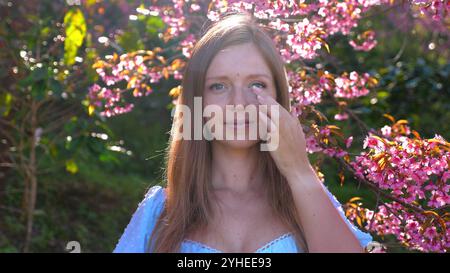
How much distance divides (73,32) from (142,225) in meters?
1.92

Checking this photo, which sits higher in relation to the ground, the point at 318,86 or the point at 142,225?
the point at 318,86

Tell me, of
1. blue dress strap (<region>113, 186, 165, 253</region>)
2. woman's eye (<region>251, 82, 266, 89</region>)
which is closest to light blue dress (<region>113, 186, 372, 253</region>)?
blue dress strap (<region>113, 186, 165, 253</region>)

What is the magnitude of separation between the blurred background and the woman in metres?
1.30

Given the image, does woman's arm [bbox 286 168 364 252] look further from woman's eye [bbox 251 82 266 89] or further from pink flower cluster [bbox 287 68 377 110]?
pink flower cluster [bbox 287 68 377 110]

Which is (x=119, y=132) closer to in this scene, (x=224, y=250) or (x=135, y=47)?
(x=135, y=47)

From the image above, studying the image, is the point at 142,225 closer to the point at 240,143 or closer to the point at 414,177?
the point at 240,143

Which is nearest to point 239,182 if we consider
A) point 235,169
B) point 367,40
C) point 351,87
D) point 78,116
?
point 235,169

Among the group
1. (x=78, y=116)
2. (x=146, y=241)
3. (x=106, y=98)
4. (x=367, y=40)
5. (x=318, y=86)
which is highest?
(x=367, y=40)

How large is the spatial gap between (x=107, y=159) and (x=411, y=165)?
1.80 meters

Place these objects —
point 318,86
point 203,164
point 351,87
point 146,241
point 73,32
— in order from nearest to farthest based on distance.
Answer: point 146,241 < point 203,164 < point 318,86 < point 351,87 < point 73,32

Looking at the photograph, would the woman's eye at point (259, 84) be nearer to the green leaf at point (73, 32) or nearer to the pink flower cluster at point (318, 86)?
the pink flower cluster at point (318, 86)

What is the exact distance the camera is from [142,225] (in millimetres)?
1854

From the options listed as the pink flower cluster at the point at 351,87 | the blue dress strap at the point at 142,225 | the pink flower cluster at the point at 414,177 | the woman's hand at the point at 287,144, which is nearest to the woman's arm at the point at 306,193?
the woman's hand at the point at 287,144
